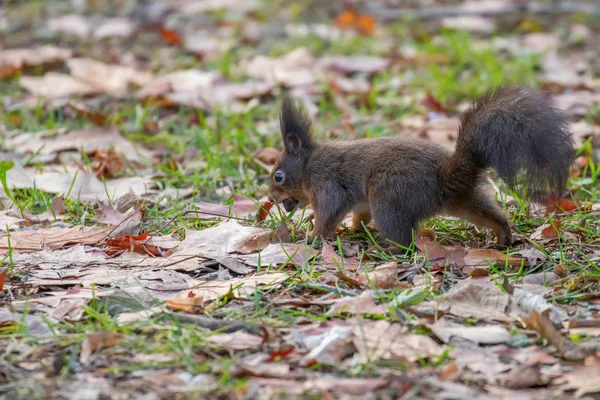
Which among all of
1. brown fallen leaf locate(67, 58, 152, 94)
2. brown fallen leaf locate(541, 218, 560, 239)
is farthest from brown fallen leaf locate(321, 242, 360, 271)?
brown fallen leaf locate(67, 58, 152, 94)

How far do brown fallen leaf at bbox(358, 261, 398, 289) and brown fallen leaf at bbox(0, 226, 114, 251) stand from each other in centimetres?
122

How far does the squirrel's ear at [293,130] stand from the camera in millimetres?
4098

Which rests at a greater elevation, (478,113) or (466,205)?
(478,113)

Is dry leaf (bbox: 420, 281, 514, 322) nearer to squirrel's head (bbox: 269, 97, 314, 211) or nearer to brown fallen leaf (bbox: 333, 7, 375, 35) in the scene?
squirrel's head (bbox: 269, 97, 314, 211)

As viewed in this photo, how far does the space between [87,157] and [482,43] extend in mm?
3783

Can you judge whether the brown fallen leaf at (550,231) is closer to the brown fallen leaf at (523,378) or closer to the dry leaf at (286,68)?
the brown fallen leaf at (523,378)

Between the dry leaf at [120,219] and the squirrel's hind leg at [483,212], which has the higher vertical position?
the squirrel's hind leg at [483,212]

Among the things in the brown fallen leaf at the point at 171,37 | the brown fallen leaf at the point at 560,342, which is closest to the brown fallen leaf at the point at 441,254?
the brown fallen leaf at the point at 560,342

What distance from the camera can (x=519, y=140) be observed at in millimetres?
3207

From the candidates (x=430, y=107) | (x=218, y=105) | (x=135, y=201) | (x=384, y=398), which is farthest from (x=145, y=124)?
(x=384, y=398)

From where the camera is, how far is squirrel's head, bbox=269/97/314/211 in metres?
4.10

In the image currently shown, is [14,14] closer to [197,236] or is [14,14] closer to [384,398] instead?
[197,236]

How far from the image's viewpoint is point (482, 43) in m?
7.29

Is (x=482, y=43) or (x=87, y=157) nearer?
(x=87, y=157)
